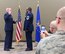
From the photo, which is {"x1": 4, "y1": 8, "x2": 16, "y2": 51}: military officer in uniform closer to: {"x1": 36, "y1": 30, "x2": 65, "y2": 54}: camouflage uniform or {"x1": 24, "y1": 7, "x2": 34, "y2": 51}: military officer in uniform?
{"x1": 24, "y1": 7, "x2": 34, "y2": 51}: military officer in uniform

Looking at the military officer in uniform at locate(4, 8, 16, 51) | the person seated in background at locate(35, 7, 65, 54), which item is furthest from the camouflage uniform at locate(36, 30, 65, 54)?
the military officer in uniform at locate(4, 8, 16, 51)

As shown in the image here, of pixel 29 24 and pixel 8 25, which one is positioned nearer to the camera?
pixel 8 25

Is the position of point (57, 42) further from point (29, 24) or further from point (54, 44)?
point (29, 24)

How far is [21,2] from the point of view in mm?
15430

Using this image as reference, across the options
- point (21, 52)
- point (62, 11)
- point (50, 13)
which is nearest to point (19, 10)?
point (50, 13)

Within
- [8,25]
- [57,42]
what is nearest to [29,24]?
[8,25]

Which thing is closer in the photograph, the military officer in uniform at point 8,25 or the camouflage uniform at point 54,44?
the camouflage uniform at point 54,44

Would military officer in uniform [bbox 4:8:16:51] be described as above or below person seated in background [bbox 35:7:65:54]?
below

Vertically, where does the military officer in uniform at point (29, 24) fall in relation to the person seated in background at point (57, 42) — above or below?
below

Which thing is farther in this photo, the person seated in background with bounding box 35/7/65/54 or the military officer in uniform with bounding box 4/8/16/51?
the military officer in uniform with bounding box 4/8/16/51

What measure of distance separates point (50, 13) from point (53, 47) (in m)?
13.5

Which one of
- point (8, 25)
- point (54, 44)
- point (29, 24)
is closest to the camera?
point (54, 44)

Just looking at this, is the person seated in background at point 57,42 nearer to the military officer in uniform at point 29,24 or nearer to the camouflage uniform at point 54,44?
the camouflage uniform at point 54,44

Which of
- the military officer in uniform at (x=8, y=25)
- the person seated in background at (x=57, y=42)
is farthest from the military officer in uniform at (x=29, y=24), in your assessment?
the person seated in background at (x=57, y=42)
